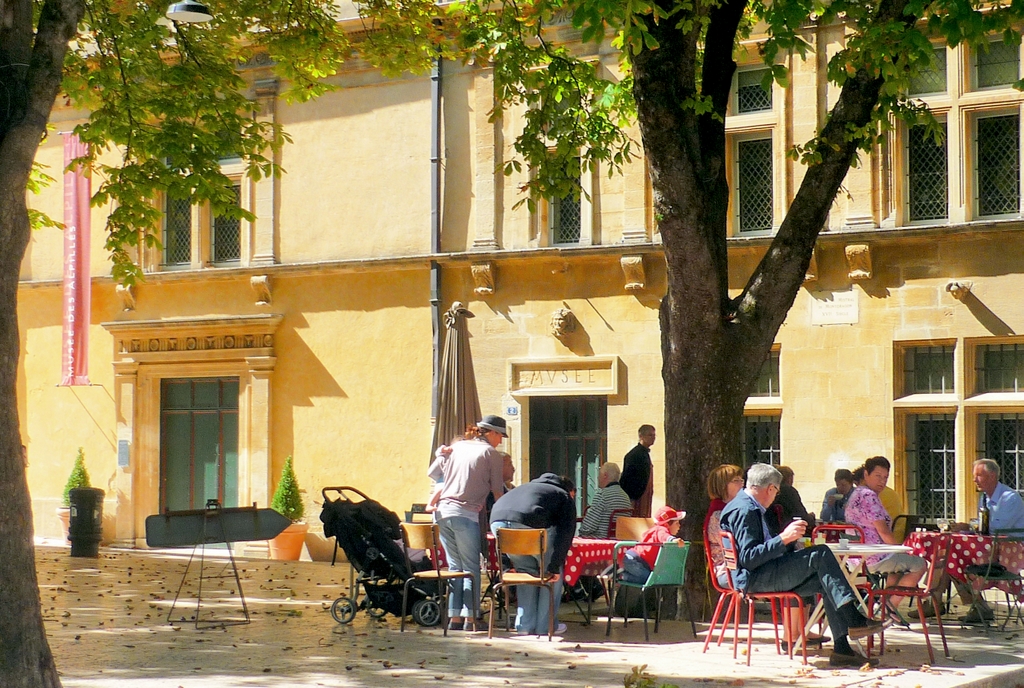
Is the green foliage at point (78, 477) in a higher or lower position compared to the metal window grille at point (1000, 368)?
lower

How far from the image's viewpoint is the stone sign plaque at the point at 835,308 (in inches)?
687

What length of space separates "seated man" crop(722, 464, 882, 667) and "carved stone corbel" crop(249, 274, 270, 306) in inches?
494

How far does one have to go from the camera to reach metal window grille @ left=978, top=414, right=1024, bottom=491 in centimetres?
1673

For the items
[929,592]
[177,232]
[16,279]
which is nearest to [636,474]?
[929,592]

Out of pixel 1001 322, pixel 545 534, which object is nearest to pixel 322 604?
pixel 545 534

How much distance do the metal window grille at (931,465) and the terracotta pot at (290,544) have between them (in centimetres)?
860

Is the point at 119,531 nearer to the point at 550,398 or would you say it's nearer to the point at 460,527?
the point at 550,398

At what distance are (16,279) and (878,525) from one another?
24.1 ft

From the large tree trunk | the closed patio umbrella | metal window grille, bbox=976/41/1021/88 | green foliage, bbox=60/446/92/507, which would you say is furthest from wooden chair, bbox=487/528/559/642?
green foliage, bbox=60/446/92/507

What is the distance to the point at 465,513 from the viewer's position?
39.4 ft

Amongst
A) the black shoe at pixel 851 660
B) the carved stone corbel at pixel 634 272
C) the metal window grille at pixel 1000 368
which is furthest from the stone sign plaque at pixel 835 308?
the black shoe at pixel 851 660

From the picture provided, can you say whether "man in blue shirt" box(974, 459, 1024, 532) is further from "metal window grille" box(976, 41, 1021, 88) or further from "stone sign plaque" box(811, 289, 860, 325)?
"metal window grille" box(976, 41, 1021, 88)

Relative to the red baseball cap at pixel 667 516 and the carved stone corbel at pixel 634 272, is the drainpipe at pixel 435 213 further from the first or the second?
the red baseball cap at pixel 667 516

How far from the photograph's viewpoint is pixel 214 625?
12.4 meters
